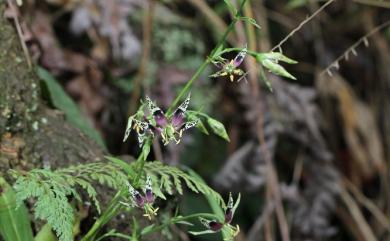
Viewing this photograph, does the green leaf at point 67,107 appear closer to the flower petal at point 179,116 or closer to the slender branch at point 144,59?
the slender branch at point 144,59

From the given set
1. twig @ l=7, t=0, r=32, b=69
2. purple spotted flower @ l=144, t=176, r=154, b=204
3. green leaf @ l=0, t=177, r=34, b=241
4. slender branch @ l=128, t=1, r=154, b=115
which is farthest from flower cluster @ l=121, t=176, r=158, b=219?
slender branch @ l=128, t=1, r=154, b=115

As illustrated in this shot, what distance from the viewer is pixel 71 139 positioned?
1649 mm

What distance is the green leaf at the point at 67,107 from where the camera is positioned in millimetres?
1835

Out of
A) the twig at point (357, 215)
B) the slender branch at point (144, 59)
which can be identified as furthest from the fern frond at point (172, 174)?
the twig at point (357, 215)

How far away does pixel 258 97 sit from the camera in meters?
2.56

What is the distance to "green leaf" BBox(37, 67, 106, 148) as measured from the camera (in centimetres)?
184

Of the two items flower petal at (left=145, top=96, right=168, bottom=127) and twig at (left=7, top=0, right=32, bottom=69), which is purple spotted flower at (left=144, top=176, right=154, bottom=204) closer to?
flower petal at (left=145, top=96, right=168, bottom=127)

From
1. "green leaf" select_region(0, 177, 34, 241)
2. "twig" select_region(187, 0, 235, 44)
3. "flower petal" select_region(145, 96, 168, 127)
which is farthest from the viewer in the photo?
"twig" select_region(187, 0, 235, 44)

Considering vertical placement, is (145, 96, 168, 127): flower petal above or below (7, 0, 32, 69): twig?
below

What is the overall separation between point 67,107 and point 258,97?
92cm

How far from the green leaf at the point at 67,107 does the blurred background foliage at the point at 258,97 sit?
0.41 m

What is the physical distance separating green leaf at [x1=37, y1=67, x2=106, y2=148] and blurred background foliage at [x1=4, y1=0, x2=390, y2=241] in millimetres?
414

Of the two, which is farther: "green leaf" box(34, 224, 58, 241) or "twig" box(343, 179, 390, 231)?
"twig" box(343, 179, 390, 231)

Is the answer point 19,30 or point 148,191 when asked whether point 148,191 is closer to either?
point 148,191
